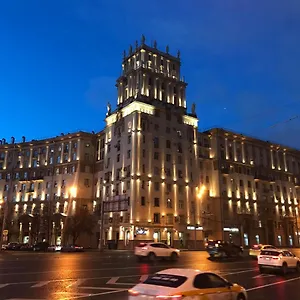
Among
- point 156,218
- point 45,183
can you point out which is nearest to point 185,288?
point 156,218

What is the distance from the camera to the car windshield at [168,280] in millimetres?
8469

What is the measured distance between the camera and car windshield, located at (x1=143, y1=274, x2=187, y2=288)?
847 centimetres

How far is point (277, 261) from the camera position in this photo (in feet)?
69.8

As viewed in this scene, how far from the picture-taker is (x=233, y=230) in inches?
3108

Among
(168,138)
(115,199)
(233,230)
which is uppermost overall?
(168,138)

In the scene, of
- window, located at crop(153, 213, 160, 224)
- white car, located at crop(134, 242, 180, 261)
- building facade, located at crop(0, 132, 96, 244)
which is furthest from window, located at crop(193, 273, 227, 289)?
building facade, located at crop(0, 132, 96, 244)

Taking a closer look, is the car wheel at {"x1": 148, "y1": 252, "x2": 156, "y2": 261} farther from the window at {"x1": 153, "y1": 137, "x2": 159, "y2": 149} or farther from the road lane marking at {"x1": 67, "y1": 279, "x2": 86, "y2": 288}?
the window at {"x1": 153, "y1": 137, "x2": 159, "y2": 149}

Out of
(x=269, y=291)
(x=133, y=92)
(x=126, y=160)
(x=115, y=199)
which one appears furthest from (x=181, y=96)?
(x=269, y=291)


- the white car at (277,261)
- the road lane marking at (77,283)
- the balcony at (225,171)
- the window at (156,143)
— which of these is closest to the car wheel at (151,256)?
the white car at (277,261)

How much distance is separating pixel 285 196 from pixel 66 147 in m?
58.1

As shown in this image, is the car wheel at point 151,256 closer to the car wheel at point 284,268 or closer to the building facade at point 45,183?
the car wheel at point 284,268

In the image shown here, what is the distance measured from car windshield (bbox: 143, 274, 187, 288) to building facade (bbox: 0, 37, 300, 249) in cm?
5422

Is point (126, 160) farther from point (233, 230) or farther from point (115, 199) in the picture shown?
point (233, 230)

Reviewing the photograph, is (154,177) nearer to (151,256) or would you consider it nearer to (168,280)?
(151,256)
